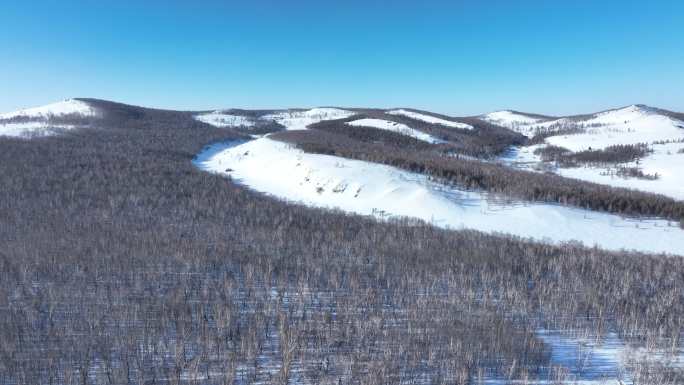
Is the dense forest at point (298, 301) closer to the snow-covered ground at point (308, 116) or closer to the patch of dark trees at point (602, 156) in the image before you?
the patch of dark trees at point (602, 156)

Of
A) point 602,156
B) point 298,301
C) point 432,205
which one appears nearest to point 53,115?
point 432,205

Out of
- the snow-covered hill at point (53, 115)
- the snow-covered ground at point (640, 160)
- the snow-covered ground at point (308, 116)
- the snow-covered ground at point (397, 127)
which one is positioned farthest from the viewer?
the snow-covered ground at point (308, 116)

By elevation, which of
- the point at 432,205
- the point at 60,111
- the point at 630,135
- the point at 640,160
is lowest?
the point at 432,205

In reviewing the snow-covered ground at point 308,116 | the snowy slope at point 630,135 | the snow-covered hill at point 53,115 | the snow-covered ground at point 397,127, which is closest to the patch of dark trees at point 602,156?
the snowy slope at point 630,135

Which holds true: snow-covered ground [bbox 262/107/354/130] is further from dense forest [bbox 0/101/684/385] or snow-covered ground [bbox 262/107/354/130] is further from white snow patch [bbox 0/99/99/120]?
dense forest [bbox 0/101/684/385]

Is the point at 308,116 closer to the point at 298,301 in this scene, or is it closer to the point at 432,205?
the point at 432,205

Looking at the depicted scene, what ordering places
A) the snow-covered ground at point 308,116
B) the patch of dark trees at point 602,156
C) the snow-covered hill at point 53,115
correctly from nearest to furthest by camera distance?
the patch of dark trees at point 602,156 → the snow-covered hill at point 53,115 → the snow-covered ground at point 308,116

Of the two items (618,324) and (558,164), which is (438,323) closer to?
(618,324)

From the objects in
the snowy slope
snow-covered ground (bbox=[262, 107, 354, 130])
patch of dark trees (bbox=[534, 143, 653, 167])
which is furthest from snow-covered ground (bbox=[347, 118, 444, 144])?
snow-covered ground (bbox=[262, 107, 354, 130])
